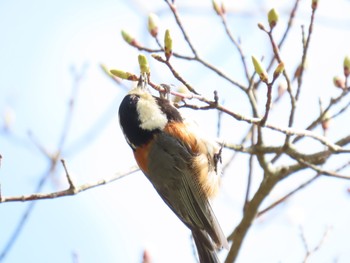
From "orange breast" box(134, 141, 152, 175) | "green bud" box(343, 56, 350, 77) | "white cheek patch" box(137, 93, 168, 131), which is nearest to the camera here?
"green bud" box(343, 56, 350, 77)

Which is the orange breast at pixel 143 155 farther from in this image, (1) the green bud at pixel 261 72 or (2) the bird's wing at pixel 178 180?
(1) the green bud at pixel 261 72

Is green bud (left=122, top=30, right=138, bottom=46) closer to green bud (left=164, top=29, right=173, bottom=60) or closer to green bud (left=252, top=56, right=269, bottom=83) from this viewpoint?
green bud (left=164, top=29, right=173, bottom=60)

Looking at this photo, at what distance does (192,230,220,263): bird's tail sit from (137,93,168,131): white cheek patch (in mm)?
718

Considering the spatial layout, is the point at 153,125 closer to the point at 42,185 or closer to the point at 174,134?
the point at 174,134

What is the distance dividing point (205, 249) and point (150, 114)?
886 mm

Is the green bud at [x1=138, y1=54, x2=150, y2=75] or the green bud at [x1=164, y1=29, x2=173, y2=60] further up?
the green bud at [x1=164, y1=29, x2=173, y2=60]

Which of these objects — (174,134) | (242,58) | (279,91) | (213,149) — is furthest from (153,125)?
(279,91)

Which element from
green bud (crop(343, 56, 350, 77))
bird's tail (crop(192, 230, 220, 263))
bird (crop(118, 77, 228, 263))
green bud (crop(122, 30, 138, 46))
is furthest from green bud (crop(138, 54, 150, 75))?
bird's tail (crop(192, 230, 220, 263))

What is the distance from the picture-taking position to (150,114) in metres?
3.57

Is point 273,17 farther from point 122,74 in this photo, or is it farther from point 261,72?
point 122,74

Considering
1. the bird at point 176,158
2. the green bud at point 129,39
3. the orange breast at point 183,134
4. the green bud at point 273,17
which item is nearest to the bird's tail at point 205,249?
the bird at point 176,158

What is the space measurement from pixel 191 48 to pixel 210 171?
3.06ft

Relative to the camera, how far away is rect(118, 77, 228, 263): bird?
11.7ft

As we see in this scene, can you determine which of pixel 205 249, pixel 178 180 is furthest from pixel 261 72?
pixel 205 249
